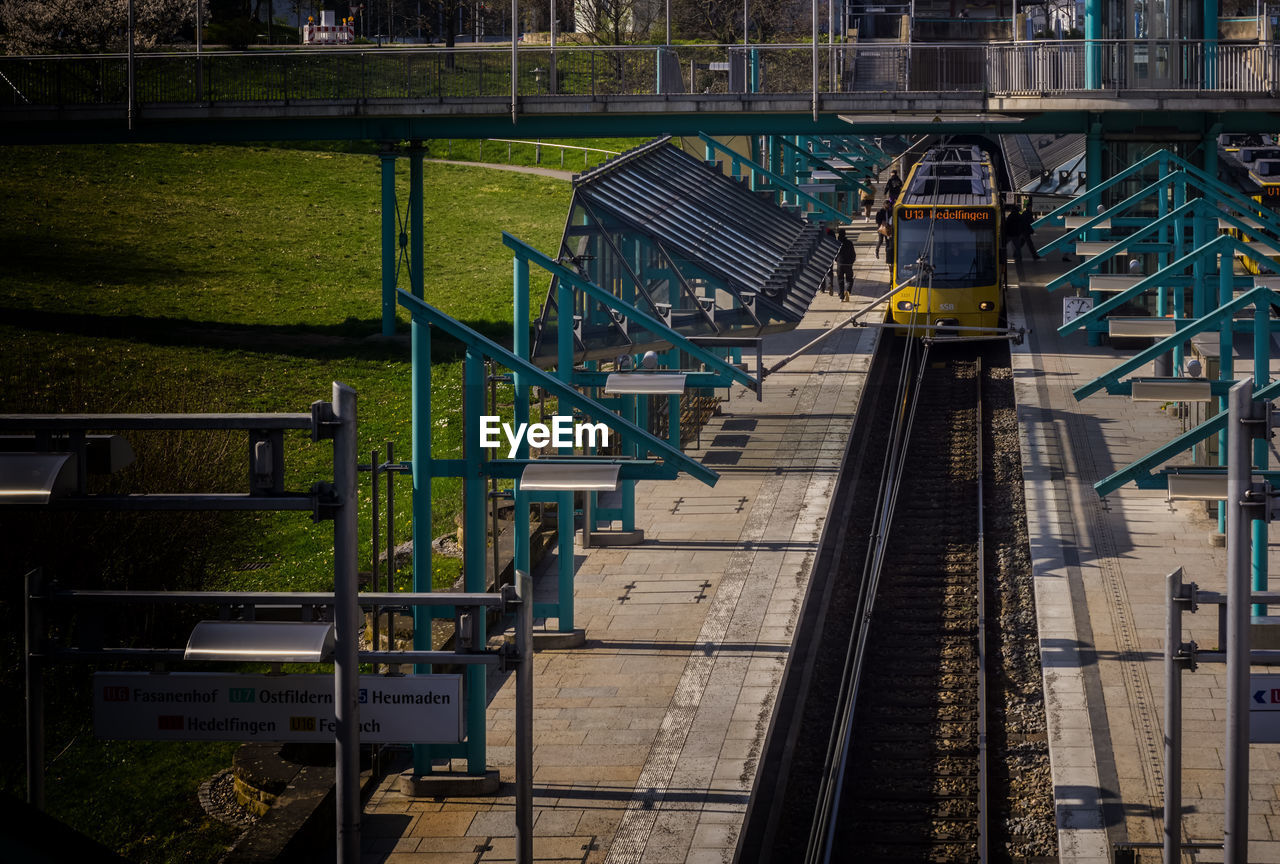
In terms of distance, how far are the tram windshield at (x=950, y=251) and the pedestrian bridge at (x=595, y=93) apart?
7.65ft

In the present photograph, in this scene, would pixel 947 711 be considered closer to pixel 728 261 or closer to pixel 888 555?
pixel 888 555

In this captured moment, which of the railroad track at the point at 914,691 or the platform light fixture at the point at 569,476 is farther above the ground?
the platform light fixture at the point at 569,476

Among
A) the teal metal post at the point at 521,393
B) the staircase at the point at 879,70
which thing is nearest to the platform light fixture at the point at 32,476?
the teal metal post at the point at 521,393

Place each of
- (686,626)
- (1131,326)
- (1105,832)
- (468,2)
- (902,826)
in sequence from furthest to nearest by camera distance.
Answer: (468,2) → (1131,326) → (686,626) → (902,826) → (1105,832)

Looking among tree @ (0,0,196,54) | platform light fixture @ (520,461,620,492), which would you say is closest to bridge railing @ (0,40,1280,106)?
platform light fixture @ (520,461,620,492)

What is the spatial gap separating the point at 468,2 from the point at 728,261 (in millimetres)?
47208

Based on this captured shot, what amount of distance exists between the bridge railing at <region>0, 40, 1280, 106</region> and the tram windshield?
10.3ft

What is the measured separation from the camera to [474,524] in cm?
1204

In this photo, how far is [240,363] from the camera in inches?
1179

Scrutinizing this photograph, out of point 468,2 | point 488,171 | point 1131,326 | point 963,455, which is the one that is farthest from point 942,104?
point 468,2

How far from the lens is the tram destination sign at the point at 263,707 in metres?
8.50

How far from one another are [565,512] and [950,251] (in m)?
16.8

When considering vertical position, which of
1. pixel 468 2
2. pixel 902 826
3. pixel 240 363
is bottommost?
pixel 902 826

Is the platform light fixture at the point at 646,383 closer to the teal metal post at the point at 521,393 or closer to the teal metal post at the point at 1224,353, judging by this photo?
the teal metal post at the point at 521,393
